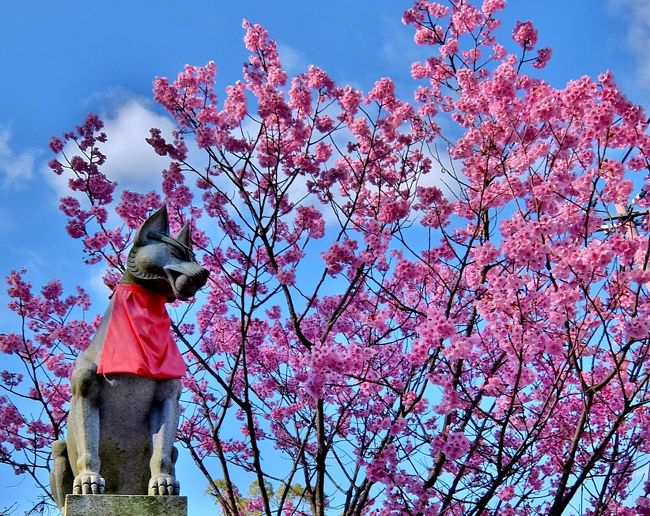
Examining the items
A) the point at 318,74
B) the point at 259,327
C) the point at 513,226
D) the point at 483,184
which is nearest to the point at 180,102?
the point at 318,74

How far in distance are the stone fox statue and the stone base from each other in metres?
0.09

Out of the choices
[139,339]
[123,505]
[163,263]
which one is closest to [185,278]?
[163,263]

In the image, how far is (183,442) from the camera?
8.14 meters

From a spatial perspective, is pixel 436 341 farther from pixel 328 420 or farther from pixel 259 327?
pixel 259 327

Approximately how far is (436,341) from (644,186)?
223cm

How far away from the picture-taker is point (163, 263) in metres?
4.16

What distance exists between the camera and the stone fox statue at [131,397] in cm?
383

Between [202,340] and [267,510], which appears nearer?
[267,510]

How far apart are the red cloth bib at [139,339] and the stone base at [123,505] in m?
0.67

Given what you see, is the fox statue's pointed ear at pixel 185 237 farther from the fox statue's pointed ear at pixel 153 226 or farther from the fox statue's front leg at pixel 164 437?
the fox statue's front leg at pixel 164 437

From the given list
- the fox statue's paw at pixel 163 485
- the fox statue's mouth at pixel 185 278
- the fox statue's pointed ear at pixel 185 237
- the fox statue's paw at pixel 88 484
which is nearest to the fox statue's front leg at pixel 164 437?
the fox statue's paw at pixel 163 485

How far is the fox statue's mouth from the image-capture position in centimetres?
399

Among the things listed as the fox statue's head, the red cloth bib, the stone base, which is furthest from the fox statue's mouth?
the stone base

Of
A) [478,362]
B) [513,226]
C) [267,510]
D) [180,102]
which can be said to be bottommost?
[267,510]
